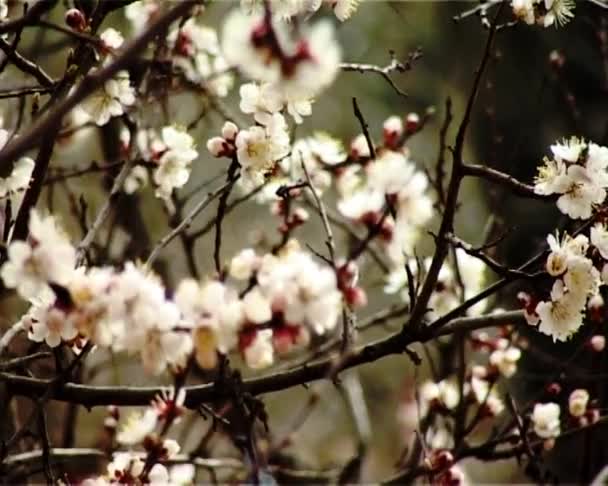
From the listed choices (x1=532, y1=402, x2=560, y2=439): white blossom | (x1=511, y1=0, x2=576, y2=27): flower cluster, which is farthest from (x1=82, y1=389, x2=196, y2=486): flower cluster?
(x1=511, y1=0, x2=576, y2=27): flower cluster

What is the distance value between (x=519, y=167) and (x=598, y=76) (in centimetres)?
40

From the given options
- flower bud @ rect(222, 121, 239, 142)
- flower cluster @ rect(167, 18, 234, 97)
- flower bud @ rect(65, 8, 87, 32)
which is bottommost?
flower bud @ rect(222, 121, 239, 142)

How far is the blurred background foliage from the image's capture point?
114 inches

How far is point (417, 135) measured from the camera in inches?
171

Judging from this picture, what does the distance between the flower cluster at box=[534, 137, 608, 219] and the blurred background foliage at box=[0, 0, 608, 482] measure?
0.26 meters

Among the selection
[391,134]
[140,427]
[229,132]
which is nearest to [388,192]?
[229,132]

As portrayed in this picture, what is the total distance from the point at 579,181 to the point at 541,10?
38cm

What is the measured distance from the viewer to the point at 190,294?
3.81 feet

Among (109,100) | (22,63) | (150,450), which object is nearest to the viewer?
(150,450)

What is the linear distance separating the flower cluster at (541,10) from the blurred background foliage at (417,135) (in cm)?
29

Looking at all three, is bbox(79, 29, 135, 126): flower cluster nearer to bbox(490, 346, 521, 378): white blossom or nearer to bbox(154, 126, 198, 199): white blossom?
bbox(154, 126, 198, 199): white blossom

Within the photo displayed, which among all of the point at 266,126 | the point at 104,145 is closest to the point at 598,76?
the point at 104,145

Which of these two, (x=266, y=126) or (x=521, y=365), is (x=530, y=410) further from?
(x=266, y=126)

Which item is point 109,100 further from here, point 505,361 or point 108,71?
point 505,361
